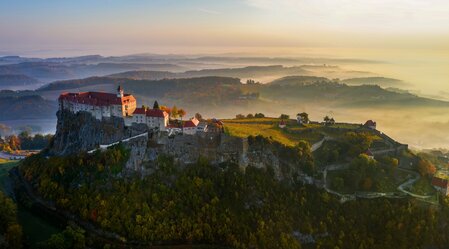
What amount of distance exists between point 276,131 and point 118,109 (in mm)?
21129

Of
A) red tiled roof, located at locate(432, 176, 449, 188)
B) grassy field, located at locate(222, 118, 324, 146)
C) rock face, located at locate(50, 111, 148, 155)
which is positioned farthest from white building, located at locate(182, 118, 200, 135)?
red tiled roof, located at locate(432, 176, 449, 188)

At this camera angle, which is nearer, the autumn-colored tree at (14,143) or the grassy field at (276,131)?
the grassy field at (276,131)

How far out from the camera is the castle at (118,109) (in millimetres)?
48438

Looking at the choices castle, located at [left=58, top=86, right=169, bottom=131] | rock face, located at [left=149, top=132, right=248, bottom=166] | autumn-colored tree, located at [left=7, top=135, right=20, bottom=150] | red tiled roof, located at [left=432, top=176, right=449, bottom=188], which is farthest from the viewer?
autumn-colored tree, located at [left=7, top=135, right=20, bottom=150]

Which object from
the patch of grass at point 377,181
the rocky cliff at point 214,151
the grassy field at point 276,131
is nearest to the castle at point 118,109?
the rocky cliff at point 214,151

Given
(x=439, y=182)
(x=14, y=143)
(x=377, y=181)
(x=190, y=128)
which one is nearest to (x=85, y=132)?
(x=190, y=128)

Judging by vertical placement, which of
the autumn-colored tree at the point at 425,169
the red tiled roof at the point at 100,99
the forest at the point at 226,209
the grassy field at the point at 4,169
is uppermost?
the red tiled roof at the point at 100,99

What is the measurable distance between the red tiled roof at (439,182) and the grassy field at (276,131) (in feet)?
46.5

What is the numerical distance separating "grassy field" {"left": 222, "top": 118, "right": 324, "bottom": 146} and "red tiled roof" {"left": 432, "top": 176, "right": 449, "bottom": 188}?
14.2 metres

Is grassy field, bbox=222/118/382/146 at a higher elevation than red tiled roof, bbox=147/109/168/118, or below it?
below

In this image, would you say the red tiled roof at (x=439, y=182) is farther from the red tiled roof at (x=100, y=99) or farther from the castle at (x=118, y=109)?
the red tiled roof at (x=100, y=99)

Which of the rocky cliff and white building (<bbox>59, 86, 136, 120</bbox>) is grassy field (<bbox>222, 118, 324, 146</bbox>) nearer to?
the rocky cliff

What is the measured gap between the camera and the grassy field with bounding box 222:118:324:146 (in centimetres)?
4984

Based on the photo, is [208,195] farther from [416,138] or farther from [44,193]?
[416,138]
